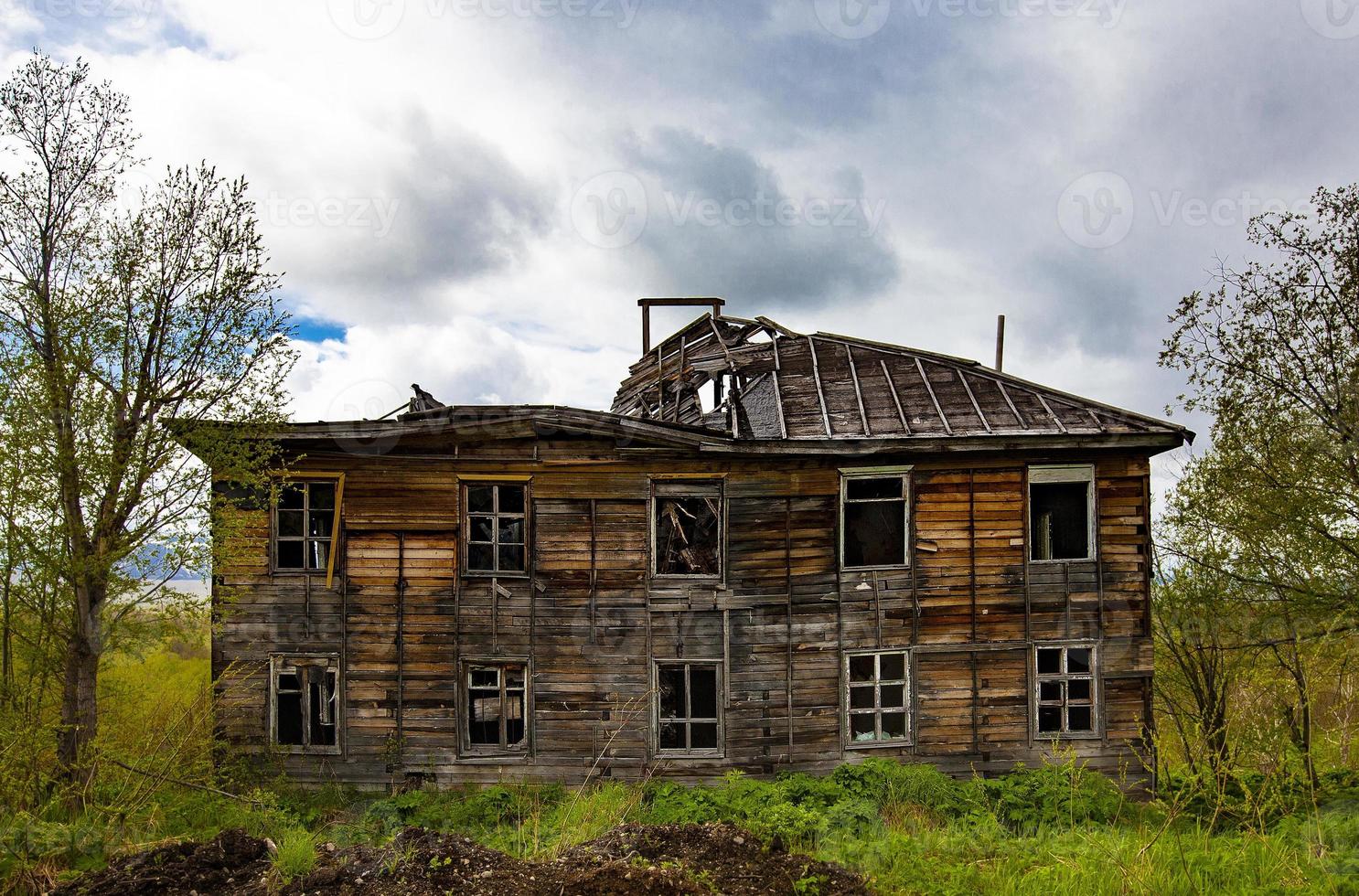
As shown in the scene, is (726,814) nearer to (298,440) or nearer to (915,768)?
(915,768)

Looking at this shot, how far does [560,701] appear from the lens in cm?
1204

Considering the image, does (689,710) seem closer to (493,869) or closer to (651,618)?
(651,618)

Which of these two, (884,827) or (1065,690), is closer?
(884,827)

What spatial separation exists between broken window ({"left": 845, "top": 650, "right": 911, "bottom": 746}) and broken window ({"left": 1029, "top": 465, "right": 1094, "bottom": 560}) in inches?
126

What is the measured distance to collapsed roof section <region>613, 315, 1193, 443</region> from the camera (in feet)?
41.4

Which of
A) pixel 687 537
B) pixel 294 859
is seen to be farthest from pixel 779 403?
pixel 294 859

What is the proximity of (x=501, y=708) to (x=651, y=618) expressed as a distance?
281cm

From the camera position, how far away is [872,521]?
14102 mm

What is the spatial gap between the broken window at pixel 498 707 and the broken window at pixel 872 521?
5.76 meters

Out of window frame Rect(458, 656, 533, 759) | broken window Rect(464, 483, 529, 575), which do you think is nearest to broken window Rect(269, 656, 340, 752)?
window frame Rect(458, 656, 533, 759)

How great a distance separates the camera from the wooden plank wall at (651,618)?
39.3 feet

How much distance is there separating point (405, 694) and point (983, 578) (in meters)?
9.73

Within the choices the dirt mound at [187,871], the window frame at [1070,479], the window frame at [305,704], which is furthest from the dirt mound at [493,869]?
the window frame at [1070,479]

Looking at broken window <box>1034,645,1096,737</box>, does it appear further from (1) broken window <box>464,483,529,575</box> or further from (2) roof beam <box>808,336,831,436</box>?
(1) broken window <box>464,483,529,575</box>
